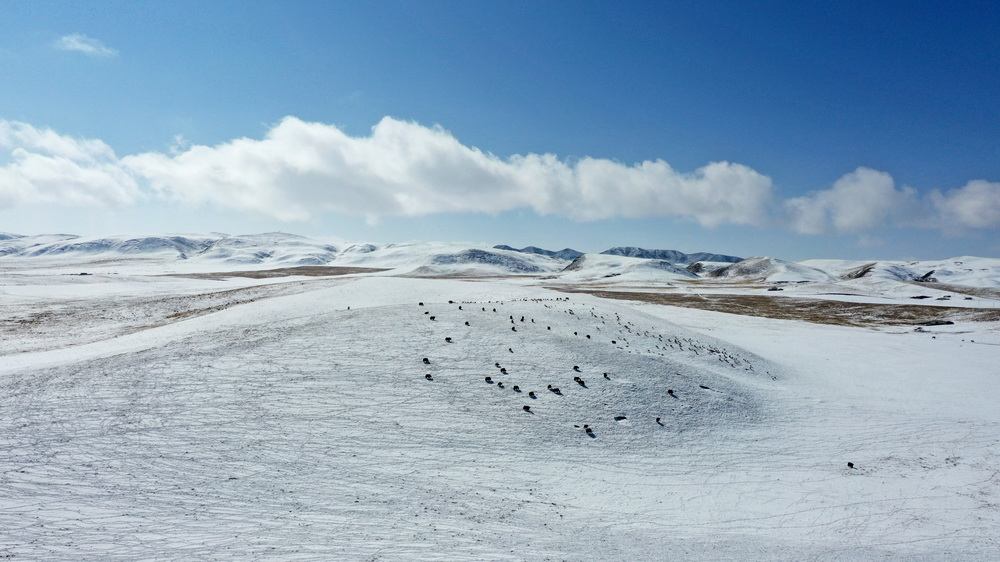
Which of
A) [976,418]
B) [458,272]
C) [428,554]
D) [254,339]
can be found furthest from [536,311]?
[458,272]

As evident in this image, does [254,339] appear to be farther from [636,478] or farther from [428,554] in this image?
[636,478]

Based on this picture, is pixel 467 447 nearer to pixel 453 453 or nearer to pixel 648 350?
pixel 453 453

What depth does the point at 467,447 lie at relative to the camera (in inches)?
549

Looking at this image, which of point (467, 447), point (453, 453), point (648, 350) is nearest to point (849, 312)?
point (648, 350)

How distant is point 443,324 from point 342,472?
11.3 meters

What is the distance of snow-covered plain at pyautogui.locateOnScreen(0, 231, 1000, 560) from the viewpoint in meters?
9.94

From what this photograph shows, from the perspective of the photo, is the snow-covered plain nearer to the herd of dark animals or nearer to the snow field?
the snow field

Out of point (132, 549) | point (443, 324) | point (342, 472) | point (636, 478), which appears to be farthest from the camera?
point (443, 324)

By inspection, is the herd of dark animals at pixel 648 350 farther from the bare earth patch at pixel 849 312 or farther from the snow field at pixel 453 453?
the bare earth patch at pixel 849 312

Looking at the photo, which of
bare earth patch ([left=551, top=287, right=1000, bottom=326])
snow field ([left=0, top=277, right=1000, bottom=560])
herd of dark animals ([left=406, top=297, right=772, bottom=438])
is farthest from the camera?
bare earth patch ([left=551, top=287, right=1000, bottom=326])

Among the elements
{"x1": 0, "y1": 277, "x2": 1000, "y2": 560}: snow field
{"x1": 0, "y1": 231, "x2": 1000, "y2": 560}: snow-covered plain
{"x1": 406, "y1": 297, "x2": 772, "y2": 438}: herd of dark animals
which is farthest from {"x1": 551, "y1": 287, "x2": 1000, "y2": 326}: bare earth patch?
{"x1": 0, "y1": 277, "x2": 1000, "y2": 560}: snow field

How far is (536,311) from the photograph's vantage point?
2747 centimetres

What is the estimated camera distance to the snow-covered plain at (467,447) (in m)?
9.94

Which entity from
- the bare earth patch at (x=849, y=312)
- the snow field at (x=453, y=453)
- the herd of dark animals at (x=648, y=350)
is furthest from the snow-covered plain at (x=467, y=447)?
the bare earth patch at (x=849, y=312)
